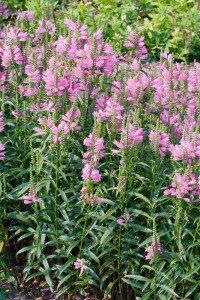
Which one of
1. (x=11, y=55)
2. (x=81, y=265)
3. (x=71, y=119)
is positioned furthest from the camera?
(x=11, y=55)

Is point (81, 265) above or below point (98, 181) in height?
below

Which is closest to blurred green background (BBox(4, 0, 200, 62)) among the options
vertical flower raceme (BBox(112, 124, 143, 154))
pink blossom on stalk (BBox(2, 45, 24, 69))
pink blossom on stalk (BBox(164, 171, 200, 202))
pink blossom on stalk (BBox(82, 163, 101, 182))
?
pink blossom on stalk (BBox(2, 45, 24, 69))

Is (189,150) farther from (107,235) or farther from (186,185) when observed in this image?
(107,235)

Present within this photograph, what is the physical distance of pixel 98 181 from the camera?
12.9ft

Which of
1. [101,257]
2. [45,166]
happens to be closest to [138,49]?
[45,166]

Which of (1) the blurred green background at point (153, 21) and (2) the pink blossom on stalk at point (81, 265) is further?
(1) the blurred green background at point (153, 21)

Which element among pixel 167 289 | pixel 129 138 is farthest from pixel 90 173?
pixel 167 289

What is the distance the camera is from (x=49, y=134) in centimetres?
427

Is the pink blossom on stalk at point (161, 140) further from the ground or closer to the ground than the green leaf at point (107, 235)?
further from the ground

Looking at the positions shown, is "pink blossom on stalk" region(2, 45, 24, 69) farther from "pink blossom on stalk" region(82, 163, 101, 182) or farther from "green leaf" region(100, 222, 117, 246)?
"green leaf" region(100, 222, 117, 246)

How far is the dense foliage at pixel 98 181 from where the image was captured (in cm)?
394

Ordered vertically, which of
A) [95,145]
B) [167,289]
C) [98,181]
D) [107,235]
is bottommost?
[167,289]

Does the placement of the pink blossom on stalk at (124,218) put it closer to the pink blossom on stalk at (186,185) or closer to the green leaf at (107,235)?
the green leaf at (107,235)

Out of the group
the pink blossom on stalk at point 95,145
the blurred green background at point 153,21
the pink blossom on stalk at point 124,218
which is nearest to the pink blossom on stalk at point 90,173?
the pink blossom on stalk at point 95,145
